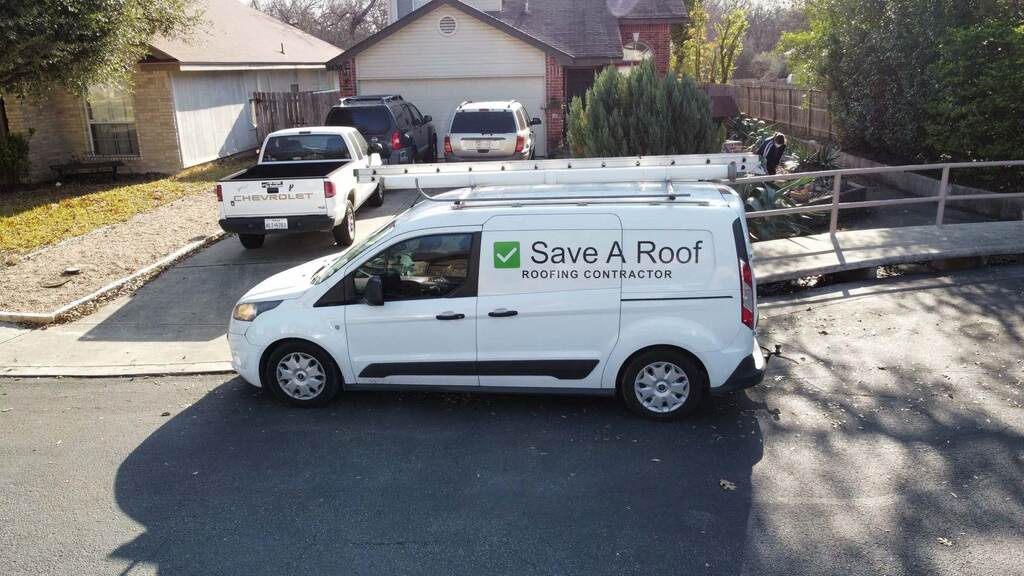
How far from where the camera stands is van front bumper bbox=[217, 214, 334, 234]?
11.8 metres

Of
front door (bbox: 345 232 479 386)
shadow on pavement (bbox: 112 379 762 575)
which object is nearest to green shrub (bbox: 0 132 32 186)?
shadow on pavement (bbox: 112 379 762 575)

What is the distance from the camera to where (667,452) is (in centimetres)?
607

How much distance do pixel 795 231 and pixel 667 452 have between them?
7.43 meters

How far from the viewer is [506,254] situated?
6.55m

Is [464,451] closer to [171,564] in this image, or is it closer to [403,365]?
[403,365]

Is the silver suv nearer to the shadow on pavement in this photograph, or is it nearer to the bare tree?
the shadow on pavement

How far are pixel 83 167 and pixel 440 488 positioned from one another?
56.4 feet

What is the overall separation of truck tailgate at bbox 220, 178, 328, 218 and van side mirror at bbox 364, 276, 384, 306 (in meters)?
5.43

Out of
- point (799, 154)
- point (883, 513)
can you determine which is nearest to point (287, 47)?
point (799, 154)

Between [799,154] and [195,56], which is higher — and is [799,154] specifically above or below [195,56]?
below

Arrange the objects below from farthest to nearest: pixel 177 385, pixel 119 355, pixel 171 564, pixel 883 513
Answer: pixel 119 355 → pixel 177 385 → pixel 883 513 → pixel 171 564

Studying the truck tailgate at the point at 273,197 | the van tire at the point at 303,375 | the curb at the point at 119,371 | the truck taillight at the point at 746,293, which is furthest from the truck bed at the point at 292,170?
the truck taillight at the point at 746,293

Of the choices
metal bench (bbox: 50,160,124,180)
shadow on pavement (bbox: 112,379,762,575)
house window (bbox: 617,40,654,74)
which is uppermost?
house window (bbox: 617,40,654,74)

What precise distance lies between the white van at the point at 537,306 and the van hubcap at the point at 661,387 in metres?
0.01
